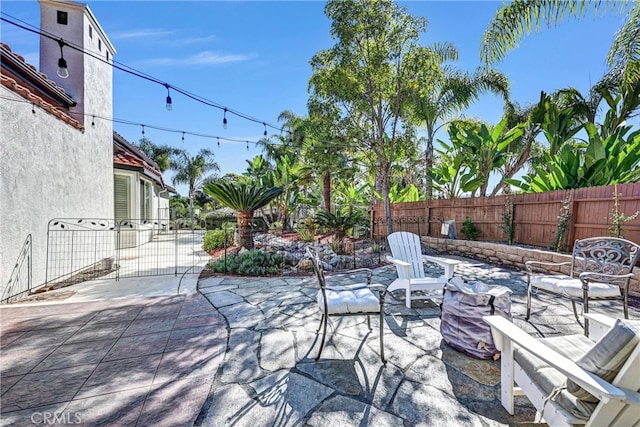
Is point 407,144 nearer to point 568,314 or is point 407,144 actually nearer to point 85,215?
point 568,314

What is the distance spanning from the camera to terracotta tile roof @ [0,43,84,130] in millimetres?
4289

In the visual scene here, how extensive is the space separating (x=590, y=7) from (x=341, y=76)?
5.17 meters

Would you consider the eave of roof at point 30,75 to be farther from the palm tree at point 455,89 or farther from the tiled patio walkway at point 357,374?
the palm tree at point 455,89

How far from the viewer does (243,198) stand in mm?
7461

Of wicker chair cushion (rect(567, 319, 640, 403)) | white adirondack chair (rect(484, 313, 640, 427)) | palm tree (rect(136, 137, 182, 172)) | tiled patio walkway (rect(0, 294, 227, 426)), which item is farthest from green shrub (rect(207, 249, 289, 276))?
palm tree (rect(136, 137, 182, 172))

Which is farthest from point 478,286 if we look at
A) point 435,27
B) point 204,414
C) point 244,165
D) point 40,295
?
point 244,165

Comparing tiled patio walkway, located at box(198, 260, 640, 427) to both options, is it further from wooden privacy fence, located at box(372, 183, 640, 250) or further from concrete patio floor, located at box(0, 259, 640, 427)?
wooden privacy fence, located at box(372, 183, 640, 250)

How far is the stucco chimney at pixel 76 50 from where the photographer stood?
645 cm

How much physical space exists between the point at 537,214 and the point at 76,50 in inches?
444

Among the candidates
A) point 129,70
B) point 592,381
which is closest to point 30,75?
point 129,70

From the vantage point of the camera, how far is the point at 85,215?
6160mm

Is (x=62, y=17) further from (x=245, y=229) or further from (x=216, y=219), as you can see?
(x=216, y=219)

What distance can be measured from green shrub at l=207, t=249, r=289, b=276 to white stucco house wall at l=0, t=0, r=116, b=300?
10.2ft

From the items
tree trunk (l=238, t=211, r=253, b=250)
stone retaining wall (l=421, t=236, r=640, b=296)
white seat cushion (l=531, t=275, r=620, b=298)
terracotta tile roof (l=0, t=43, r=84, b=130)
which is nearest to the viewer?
white seat cushion (l=531, t=275, r=620, b=298)
